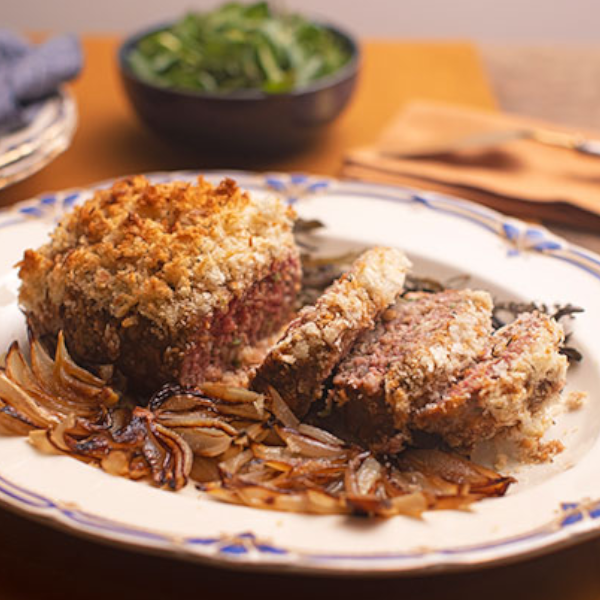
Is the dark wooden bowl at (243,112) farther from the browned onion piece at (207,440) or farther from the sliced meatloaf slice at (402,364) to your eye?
the browned onion piece at (207,440)

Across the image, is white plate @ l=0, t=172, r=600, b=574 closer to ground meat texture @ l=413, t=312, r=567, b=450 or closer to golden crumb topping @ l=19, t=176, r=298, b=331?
ground meat texture @ l=413, t=312, r=567, b=450

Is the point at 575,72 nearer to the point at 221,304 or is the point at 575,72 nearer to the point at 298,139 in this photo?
the point at 298,139

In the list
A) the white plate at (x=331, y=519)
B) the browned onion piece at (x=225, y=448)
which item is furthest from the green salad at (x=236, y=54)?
the browned onion piece at (x=225, y=448)

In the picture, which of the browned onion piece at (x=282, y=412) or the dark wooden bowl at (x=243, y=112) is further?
the dark wooden bowl at (x=243, y=112)

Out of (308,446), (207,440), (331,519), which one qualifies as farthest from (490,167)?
(331,519)

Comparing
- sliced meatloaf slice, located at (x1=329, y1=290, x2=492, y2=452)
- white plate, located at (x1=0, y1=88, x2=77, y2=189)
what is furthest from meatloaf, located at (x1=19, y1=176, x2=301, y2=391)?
white plate, located at (x1=0, y1=88, x2=77, y2=189)

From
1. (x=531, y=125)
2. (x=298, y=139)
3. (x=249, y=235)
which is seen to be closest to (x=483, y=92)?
(x=531, y=125)

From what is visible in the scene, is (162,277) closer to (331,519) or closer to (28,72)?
(331,519)
